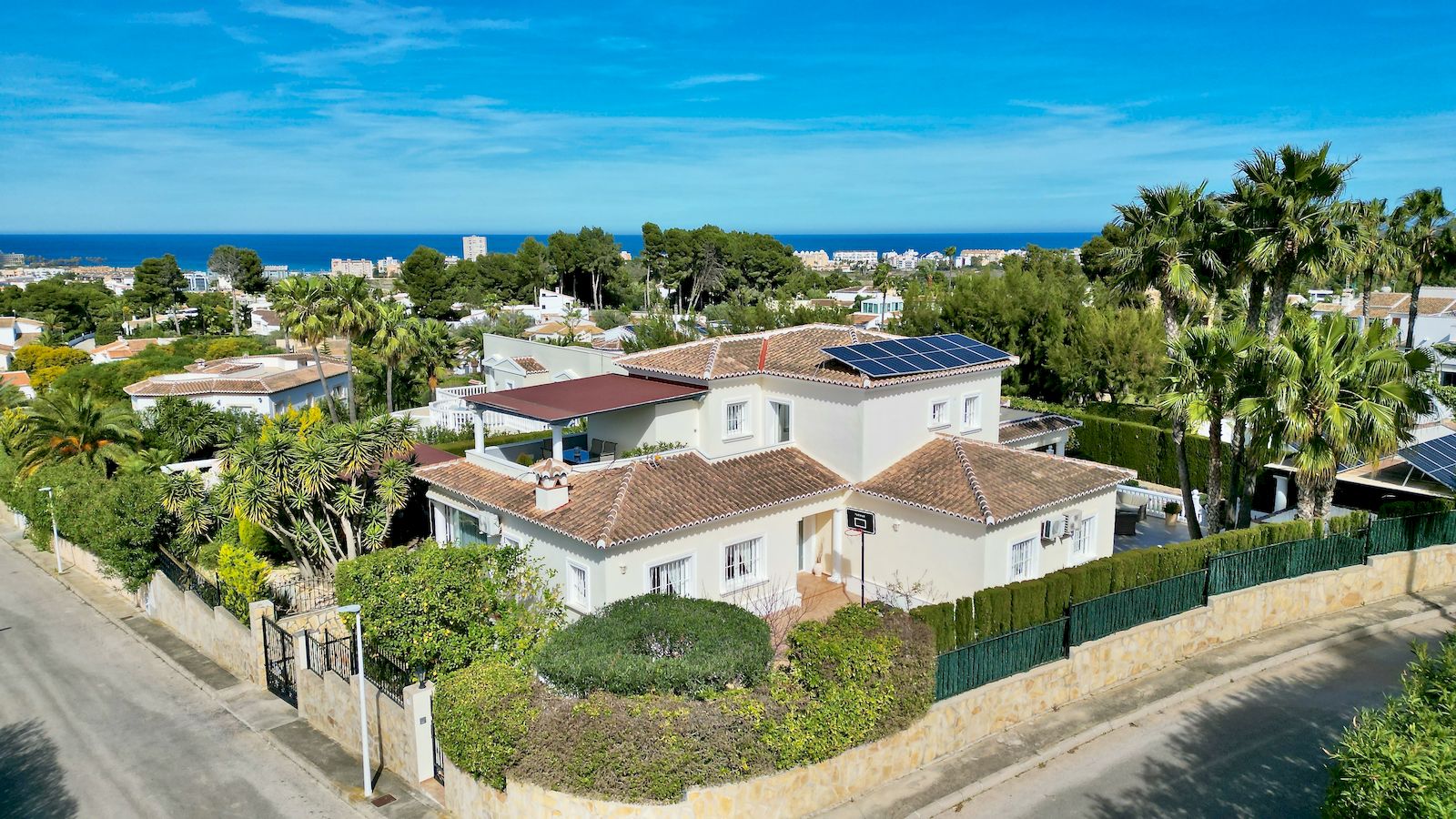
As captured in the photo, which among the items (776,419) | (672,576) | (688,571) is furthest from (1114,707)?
(776,419)

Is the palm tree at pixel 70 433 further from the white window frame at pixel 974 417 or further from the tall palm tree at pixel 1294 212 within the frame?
the tall palm tree at pixel 1294 212

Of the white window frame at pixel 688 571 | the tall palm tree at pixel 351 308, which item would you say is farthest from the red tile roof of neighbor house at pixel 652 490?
the tall palm tree at pixel 351 308

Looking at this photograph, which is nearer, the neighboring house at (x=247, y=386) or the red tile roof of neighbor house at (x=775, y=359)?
the red tile roof of neighbor house at (x=775, y=359)

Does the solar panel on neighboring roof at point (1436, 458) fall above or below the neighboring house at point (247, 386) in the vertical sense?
above

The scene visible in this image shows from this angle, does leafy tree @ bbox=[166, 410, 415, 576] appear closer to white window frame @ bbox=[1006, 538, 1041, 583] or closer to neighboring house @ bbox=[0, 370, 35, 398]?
white window frame @ bbox=[1006, 538, 1041, 583]

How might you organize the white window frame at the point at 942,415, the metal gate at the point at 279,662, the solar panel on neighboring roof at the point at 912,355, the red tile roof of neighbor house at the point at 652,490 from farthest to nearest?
the white window frame at the point at 942,415, the solar panel on neighboring roof at the point at 912,355, the metal gate at the point at 279,662, the red tile roof of neighbor house at the point at 652,490

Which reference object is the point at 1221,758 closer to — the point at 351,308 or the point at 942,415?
the point at 942,415
